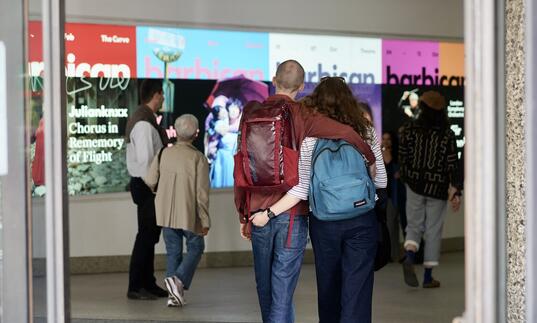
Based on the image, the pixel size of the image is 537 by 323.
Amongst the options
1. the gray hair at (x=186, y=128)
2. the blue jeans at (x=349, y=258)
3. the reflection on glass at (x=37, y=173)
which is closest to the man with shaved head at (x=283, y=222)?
the blue jeans at (x=349, y=258)

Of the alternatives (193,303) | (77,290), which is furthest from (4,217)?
→ (77,290)

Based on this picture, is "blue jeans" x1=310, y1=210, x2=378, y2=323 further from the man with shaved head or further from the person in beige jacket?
the person in beige jacket

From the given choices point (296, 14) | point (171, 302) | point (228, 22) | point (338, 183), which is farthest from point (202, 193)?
point (296, 14)

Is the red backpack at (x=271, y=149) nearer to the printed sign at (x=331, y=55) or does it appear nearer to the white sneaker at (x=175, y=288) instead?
the white sneaker at (x=175, y=288)

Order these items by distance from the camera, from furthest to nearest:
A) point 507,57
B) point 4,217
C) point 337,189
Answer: point 337,189 → point 4,217 → point 507,57

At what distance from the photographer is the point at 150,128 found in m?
8.12

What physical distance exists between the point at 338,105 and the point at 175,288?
9.61ft

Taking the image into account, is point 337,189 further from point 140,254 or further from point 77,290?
point 77,290

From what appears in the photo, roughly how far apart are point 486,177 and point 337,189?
1.76 m

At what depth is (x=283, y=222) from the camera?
5.12 meters

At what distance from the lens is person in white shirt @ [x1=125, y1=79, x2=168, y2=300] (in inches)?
318

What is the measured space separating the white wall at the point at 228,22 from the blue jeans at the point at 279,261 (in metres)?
4.95

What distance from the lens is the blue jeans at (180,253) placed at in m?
7.61

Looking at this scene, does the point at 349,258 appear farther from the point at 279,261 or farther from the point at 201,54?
the point at 201,54
